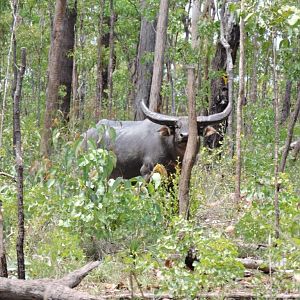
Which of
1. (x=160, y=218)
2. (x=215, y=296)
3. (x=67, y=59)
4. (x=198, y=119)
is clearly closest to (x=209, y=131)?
(x=198, y=119)

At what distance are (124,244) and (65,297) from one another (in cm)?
202

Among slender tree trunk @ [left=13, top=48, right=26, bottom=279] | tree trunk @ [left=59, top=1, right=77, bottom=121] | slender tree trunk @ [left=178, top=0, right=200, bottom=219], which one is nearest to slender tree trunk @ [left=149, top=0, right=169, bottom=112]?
tree trunk @ [left=59, top=1, right=77, bottom=121]

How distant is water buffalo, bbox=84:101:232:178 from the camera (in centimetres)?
790

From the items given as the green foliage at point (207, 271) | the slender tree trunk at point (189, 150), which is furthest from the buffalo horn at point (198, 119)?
the green foliage at point (207, 271)

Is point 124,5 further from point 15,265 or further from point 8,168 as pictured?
point 15,265

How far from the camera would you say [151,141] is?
28.0 feet

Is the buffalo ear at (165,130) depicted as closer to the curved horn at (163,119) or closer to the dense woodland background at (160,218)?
the curved horn at (163,119)

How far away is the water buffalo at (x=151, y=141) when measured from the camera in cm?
790

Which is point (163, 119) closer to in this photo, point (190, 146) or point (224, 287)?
point (190, 146)

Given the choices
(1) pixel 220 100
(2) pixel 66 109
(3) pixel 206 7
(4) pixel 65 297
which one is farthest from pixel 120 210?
(2) pixel 66 109

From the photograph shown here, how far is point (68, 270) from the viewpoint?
5.18 meters

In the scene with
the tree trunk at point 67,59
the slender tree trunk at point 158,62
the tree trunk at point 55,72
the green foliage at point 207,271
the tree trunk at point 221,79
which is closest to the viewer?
the green foliage at point 207,271

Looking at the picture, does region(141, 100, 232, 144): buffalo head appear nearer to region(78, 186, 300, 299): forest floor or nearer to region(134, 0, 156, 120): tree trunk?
region(78, 186, 300, 299): forest floor

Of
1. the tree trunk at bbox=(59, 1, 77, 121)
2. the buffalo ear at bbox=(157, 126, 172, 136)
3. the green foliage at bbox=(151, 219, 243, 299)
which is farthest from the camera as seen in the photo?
the tree trunk at bbox=(59, 1, 77, 121)
